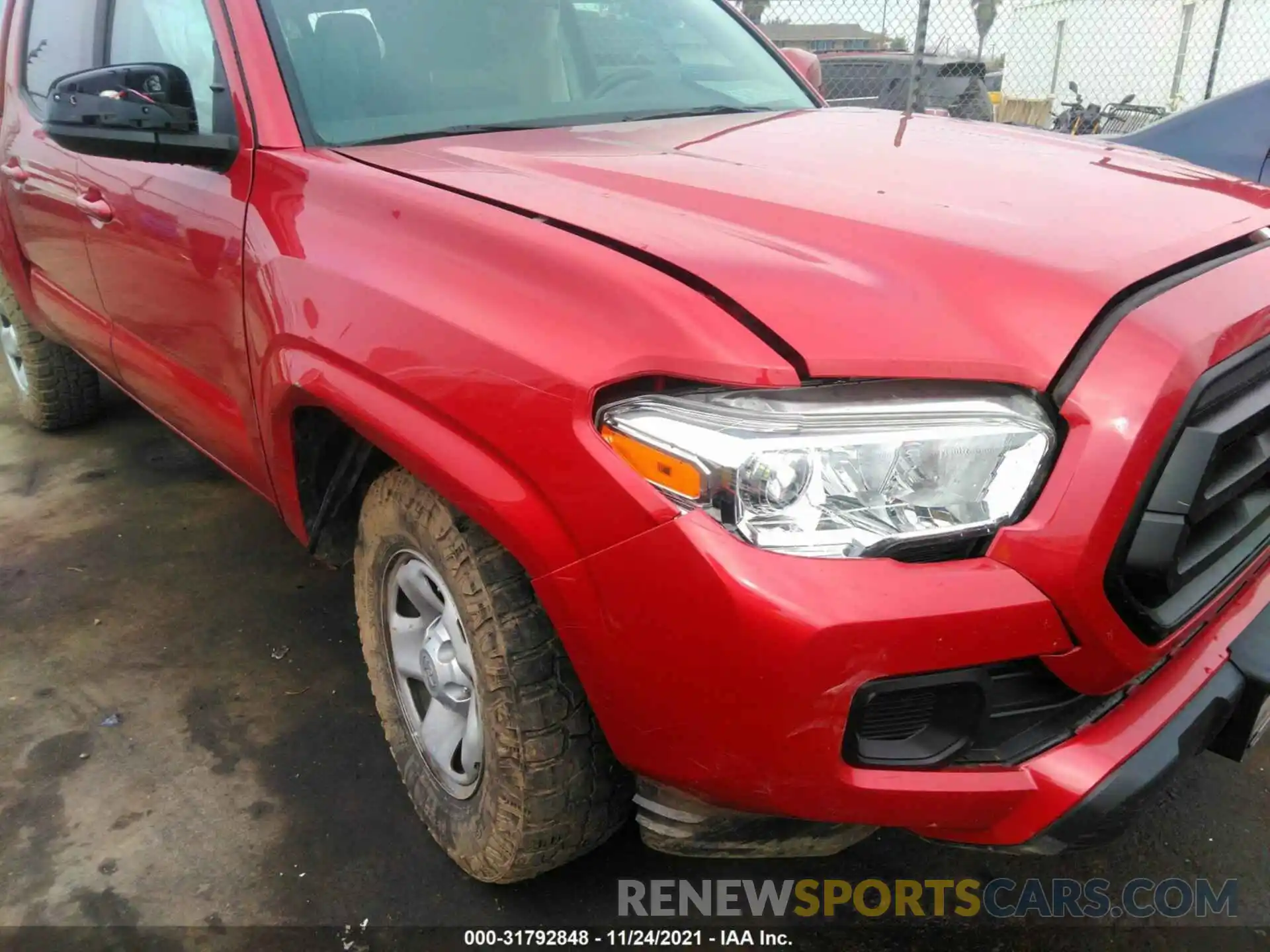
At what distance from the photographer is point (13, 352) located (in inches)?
175

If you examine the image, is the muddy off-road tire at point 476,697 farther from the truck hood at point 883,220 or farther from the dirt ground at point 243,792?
the truck hood at point 883,220

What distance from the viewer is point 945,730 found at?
131cm

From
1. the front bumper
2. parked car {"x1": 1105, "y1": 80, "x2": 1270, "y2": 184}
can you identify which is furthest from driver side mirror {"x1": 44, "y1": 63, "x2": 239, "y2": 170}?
parked car {"x1": 1105, "y1": 80, "x2": 1270, "y2": 184}

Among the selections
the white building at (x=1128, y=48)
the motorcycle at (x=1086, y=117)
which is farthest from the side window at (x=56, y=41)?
the white building at (x=1128, y=48)

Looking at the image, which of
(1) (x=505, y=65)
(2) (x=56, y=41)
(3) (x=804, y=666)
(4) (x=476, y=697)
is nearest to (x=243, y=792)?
(4) (x=476, y=697)

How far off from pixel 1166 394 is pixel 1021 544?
0.88 feet

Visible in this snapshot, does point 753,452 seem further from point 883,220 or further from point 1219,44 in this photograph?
point 1219,44

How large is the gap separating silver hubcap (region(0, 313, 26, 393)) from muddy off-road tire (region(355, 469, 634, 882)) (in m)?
3.17

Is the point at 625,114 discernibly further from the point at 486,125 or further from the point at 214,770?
the point at 214,770

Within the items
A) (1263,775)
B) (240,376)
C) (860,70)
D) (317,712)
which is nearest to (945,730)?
(1263,775)

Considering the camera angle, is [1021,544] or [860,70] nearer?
[1021,544]

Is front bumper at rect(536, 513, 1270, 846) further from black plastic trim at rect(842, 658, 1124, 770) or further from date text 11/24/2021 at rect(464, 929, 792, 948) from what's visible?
date text 11/24/2021 at rect(464, 929, 792, 948)

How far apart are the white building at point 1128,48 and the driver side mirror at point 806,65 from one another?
328 inches

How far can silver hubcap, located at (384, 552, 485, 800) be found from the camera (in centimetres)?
181
